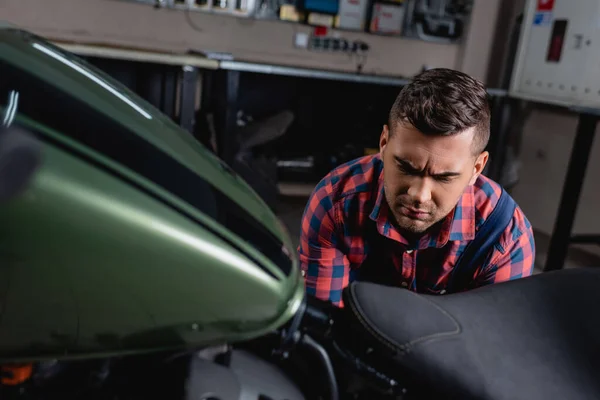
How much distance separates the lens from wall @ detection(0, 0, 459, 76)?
295 centimetres

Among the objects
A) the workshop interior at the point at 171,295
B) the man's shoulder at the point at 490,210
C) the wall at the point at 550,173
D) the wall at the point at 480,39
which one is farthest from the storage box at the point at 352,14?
the workshop interior at the point at 171,295

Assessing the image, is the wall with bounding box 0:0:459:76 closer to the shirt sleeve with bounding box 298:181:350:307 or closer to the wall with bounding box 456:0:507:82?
the wall with bounding box 456:0:507:82

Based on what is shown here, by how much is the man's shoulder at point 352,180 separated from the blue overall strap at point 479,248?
21 cm

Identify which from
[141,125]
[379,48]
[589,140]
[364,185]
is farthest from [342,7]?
[141,125]

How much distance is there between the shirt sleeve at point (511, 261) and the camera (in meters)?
0.98

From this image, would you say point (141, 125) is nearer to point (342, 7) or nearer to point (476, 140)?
point (476, 140)

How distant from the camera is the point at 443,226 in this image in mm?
963

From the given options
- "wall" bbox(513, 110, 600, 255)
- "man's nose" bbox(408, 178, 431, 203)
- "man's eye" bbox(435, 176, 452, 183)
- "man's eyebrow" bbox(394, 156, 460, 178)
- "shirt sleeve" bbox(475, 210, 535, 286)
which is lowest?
"wall" bbox(513, 110, 600, 255)

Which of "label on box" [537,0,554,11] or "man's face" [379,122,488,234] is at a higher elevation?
"label on box" [537,0,554,11]

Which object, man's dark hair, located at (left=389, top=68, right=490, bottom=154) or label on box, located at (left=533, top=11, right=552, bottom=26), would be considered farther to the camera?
label on box, located at (left=533, top=11, right=552, bottom=26)

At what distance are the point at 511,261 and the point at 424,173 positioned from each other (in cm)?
26

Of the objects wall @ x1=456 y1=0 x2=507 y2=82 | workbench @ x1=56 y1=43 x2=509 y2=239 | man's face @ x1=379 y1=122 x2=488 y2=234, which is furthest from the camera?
wall @ x1=456 y1=0 x2=507 y2=82

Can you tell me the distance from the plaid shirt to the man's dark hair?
0.46 ft

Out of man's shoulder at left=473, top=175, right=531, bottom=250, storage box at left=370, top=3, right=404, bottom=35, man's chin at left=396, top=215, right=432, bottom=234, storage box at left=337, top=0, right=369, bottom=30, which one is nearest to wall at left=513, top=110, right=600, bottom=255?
storage box at left=370, top=3, right=404, bottom=35
